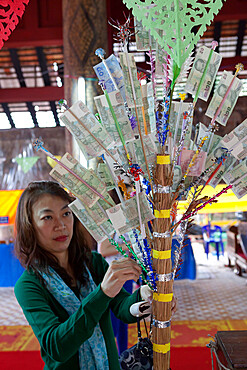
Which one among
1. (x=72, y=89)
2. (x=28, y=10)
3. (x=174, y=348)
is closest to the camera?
(x=174, y=348)

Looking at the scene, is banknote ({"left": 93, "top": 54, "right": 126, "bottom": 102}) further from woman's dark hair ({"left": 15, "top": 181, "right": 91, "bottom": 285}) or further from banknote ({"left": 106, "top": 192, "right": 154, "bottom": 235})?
woman's dark hair ({"left": 15, "top": 181, "right": 91, "bottom": 285})

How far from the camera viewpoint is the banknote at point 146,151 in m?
0.79

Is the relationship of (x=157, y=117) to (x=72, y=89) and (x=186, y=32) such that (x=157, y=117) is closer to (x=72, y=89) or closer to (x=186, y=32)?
(x=186, y=32)

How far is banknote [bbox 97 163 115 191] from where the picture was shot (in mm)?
869

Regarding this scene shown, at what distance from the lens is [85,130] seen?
0.79m

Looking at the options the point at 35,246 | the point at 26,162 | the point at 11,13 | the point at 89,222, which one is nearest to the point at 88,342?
the point at 35,246

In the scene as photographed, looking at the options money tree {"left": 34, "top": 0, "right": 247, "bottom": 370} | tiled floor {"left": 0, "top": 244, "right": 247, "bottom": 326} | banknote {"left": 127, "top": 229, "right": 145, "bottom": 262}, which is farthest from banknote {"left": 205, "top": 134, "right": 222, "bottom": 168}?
tiled floor {"left": 0, "top": 244, "right": 247, "bottom": 326}

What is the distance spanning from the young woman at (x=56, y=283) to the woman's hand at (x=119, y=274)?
25mm

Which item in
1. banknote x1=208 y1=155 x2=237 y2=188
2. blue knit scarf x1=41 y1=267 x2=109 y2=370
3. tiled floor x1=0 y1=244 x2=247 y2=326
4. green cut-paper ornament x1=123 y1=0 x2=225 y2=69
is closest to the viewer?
green cut-paper ornament x1=123 y1=0 x2=225 y2=69

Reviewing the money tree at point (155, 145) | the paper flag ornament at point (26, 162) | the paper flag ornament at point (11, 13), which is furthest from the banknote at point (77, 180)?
the paper flag ornament at point (26, 162)

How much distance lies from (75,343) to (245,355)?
1.33 feet

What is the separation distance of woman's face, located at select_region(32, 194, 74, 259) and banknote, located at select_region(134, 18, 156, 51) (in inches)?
18.6

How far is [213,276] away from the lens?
15.2 ft

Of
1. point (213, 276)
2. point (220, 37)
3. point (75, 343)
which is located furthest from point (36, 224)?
point (220, 37)
